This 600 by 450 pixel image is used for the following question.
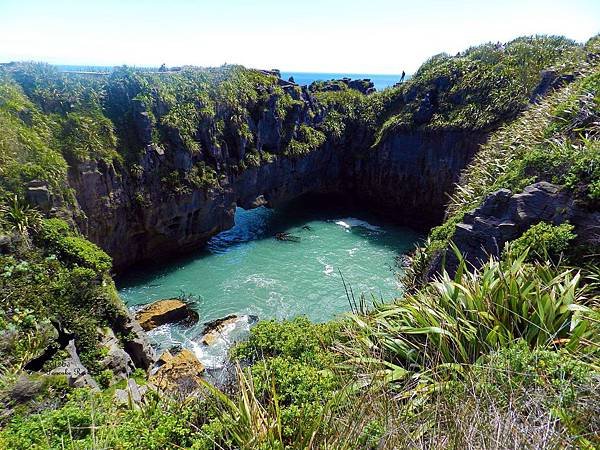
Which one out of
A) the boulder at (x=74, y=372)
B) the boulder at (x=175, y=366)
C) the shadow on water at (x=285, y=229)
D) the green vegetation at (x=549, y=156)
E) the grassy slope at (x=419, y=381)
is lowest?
the shadow on water at (x=285, y=229)

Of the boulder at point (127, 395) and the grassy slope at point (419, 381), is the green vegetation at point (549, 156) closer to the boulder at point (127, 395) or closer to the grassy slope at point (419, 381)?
the grassy slope at point (419, 381)

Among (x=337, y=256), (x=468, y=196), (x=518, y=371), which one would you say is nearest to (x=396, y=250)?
(x=337, y=256)

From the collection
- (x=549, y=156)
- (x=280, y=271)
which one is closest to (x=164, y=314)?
(x=280, y=271)

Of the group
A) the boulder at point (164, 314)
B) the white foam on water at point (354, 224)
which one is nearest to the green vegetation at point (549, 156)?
the boulder at point (164, 314)

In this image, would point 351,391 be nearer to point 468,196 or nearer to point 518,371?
point 518,371

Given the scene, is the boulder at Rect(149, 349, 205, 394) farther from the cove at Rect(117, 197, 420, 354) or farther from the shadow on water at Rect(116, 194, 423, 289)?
the shadow on water at Rect(116, 194, 423, 289)

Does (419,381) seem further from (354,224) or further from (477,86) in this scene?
(477,86)
